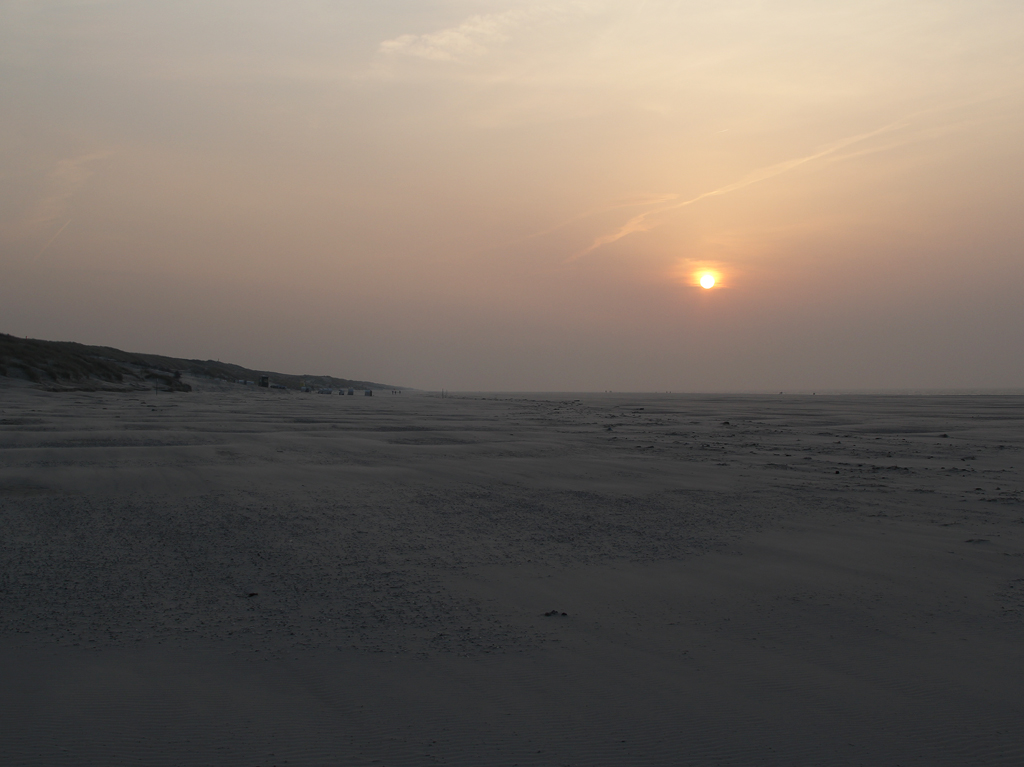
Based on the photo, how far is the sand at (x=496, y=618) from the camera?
348 cm

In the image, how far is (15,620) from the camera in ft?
15.5

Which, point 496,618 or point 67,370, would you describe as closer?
point 496,618

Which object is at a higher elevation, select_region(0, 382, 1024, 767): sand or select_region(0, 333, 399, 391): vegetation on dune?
select_region(0, 333, 399, 391): vegetation on dune

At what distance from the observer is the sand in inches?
137

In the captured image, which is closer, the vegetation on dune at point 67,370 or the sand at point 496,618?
the sand at point 496,618

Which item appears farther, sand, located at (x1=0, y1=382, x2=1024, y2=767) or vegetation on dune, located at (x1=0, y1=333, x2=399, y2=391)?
vegetation on dune, located at (x1=0, y1=333, x2=399, y2=391)

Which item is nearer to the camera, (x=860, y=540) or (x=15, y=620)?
(x=15, y=620)

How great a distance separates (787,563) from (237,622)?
17.0ft

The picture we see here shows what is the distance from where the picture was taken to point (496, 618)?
5.09m

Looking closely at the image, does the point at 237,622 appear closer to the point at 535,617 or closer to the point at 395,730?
the point at 395,730

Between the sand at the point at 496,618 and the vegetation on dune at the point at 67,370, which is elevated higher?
the vegetation on dune at the point at 67,370

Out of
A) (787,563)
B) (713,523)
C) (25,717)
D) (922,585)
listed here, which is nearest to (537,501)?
(713,523)

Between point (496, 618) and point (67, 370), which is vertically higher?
point (67, 370)

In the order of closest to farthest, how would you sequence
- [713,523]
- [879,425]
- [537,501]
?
[713,523], [537,501], [879,425]
